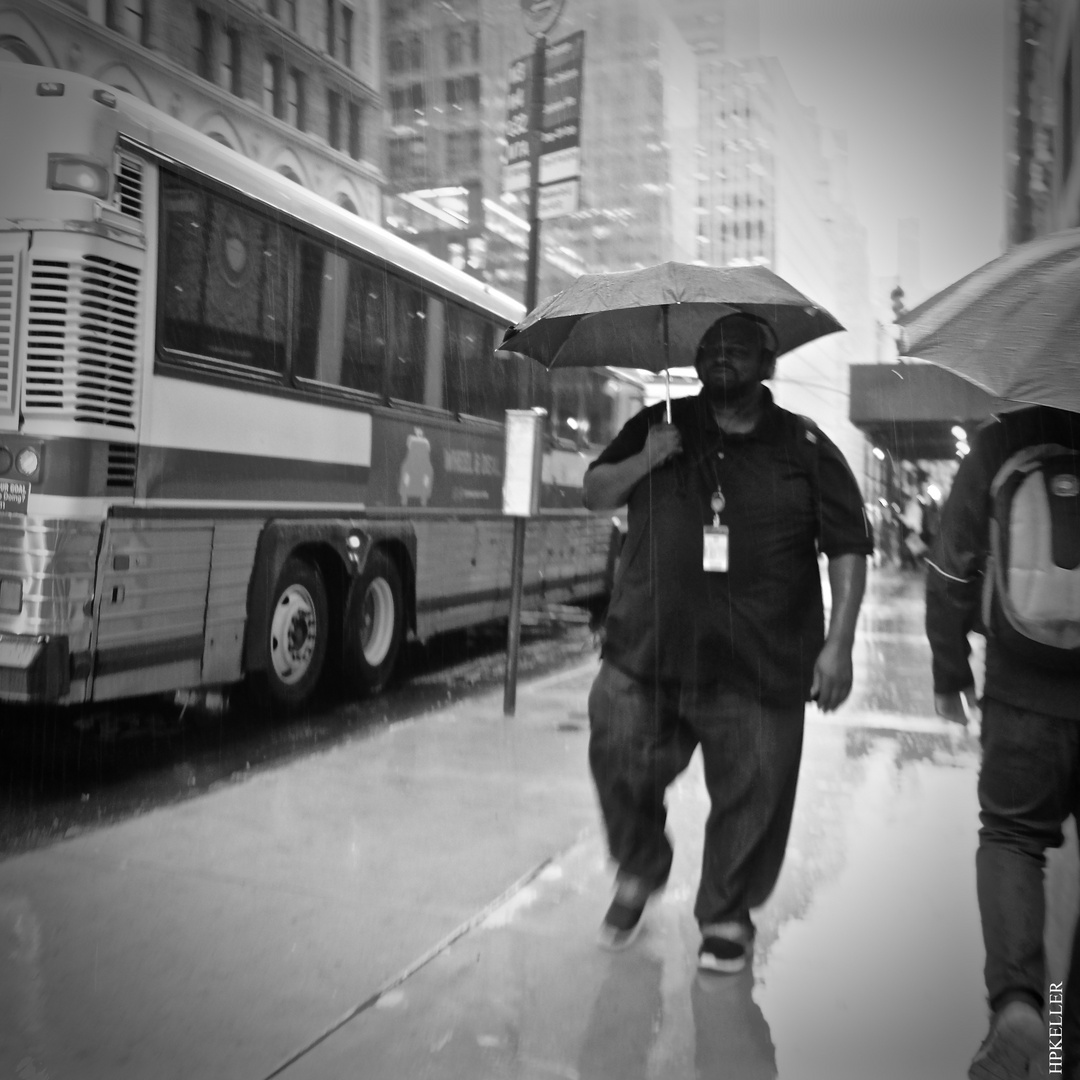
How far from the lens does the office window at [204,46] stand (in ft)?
25.0

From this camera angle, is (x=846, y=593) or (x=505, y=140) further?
(x=505, y=140)

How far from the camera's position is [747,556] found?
341cm

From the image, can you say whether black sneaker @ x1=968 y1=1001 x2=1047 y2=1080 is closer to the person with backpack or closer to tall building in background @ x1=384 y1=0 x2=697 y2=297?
the person with backpack

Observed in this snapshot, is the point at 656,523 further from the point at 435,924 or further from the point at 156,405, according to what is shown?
the point at 156,405

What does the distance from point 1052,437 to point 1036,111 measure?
14.9 feet

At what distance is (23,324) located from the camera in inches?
202

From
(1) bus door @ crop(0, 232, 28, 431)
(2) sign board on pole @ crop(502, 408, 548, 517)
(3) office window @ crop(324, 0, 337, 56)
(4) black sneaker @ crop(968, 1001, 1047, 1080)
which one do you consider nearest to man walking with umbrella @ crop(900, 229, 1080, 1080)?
(4) black sneaker @ crop(968, 1001, 1047, 1080)

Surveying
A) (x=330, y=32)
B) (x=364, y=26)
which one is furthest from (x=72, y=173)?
(x=364, y=26)

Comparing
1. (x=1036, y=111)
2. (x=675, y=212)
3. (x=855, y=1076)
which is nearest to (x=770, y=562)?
(x=855, y=1076)

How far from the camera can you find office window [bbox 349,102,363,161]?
7.59 meters

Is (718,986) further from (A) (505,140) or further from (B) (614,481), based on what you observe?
(A) (505,140)

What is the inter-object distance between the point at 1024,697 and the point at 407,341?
5.98 m

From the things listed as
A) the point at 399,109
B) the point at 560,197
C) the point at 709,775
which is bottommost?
the point at 709,775

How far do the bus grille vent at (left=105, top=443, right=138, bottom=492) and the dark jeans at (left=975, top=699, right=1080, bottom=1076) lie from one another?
398 centimetres
